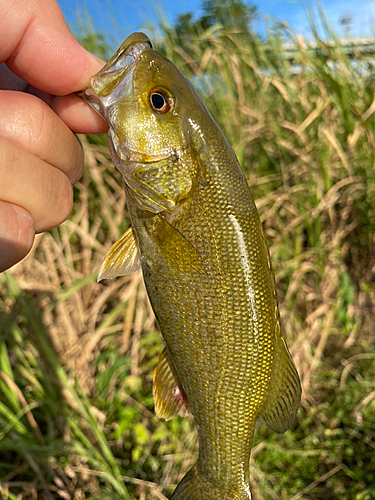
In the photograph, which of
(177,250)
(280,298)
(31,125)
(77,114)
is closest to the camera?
(177,250)

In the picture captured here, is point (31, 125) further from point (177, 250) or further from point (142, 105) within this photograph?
point (177, 250)

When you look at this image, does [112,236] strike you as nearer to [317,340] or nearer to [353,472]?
[317,340]

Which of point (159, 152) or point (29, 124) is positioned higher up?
point (29, 124)

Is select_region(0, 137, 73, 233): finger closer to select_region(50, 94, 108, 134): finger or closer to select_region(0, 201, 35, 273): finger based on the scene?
select_region(0, 201, 35, 273): finger

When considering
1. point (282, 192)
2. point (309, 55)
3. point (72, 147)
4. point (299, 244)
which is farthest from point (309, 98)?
point (72, 147)

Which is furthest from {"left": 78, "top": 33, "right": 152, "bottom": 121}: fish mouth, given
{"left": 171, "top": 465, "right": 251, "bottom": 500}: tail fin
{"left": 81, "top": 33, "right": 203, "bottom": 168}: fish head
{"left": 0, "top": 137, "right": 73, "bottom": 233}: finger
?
{"left": 171, "top": 465, "right": 251, "bottom": 500}: tail fin

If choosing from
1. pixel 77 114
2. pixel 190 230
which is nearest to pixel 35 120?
pixel 77 114

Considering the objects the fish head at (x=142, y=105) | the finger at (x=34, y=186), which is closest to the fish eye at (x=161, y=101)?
the fish head at (x=142, y=105)
